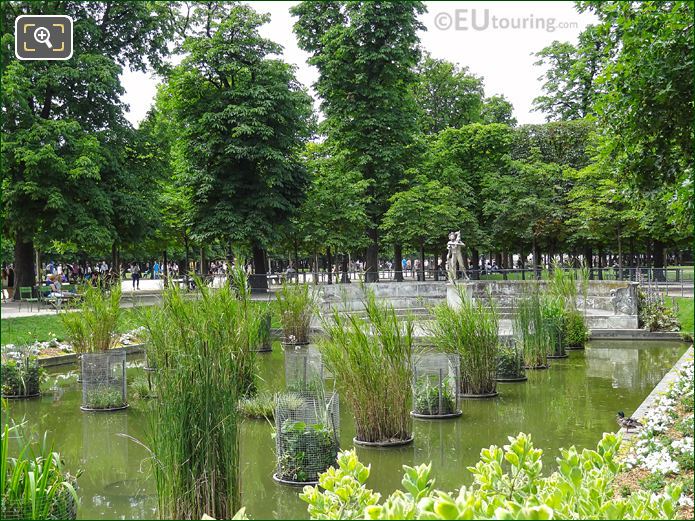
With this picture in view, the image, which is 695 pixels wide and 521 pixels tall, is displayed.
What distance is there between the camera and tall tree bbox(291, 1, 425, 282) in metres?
30.7

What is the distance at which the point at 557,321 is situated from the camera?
1464 centimetres

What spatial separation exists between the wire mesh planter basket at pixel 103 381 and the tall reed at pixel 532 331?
721cm

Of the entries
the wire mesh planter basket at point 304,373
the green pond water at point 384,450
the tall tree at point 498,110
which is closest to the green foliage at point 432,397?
the green pond water at point 384,450

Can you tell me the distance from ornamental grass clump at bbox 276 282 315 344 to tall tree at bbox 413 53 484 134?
84.3 feet

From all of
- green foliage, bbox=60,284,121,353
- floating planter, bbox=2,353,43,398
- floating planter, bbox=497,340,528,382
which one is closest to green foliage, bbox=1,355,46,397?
floating planter, bbox=2,353,43,398

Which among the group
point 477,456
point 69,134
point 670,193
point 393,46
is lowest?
point 477,456

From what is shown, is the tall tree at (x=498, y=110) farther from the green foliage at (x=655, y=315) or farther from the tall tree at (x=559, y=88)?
the green foliage at (x=655, y=315)

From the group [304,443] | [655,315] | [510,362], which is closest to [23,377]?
[304,443]

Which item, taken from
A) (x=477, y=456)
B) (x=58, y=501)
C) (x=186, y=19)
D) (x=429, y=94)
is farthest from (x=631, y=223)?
(x=58, y=501)

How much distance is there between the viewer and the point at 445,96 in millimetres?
41875

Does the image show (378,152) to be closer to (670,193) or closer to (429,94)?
(429,94)

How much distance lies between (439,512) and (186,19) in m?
33.0

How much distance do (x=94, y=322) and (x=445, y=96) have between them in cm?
3202

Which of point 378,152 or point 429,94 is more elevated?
point 429,94
